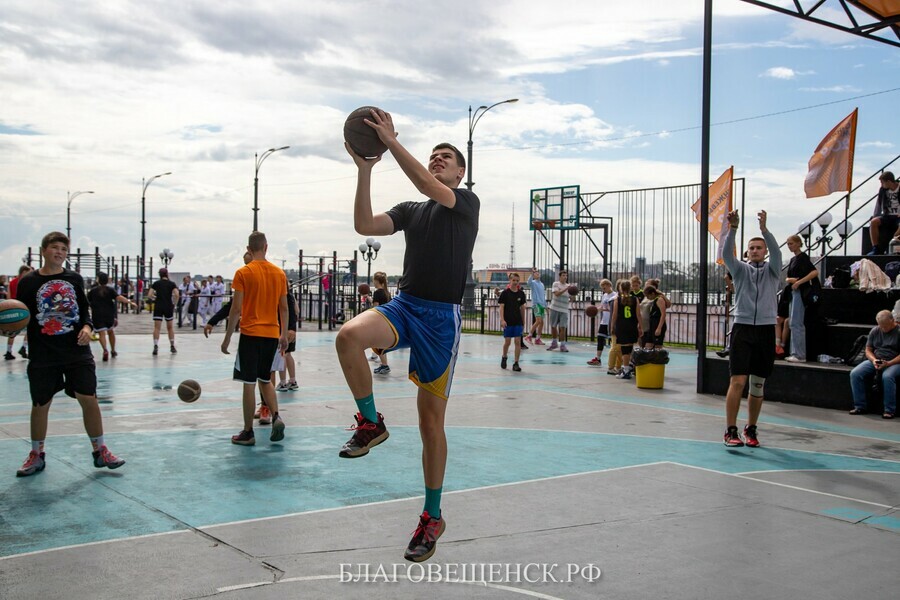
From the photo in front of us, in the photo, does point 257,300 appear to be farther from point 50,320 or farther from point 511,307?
point 511,307

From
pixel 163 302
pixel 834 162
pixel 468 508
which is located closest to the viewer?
pixel 468 508

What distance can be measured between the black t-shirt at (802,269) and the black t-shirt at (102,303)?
12.4m

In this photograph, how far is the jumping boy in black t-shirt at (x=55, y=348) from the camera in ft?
21.2

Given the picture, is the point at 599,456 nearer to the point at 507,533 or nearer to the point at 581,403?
the point at 507,533

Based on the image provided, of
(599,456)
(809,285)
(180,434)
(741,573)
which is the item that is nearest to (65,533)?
(180,434)

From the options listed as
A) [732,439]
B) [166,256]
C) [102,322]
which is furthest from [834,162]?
[166,256]

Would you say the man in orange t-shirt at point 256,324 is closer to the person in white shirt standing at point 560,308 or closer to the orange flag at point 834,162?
the orange flag at point 834,162

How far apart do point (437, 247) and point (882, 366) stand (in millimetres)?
8753

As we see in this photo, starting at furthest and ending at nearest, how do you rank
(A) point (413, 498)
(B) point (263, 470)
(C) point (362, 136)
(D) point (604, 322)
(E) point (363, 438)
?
(D) point (604, 322)
(B) point (263, 470)
(A) point (413, 498)
(E) point (363, 438)
(C) point (362, 136)

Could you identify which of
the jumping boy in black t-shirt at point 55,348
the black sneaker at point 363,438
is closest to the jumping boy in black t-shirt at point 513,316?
the jumping boy in black t-shirt at point 55,348

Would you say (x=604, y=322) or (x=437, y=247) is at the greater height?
(x=437, y=247)

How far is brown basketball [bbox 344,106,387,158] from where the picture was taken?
3.97 metres

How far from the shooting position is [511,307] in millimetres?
15625

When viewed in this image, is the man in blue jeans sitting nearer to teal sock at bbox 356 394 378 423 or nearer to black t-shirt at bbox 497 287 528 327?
black t-shirt at bbox 497 287 528 327
